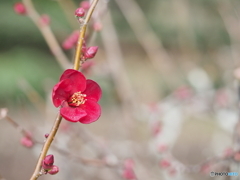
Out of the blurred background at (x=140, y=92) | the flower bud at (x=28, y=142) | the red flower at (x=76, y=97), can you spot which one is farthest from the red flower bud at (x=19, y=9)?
the red flower at (x=76, y=97)

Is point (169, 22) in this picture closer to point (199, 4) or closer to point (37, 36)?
point (199, 4)

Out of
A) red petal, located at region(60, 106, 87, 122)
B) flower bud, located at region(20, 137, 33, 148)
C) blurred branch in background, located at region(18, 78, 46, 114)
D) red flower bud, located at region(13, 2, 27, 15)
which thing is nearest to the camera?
red petal, located at region(60, 106, 87, 122)

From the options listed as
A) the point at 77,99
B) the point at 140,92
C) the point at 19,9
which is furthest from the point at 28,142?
the point at 140,92

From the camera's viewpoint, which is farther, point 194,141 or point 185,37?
point 194,141

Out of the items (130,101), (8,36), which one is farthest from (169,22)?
(130,101)

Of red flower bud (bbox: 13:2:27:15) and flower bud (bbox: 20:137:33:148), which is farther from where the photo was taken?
red flower bud (bbox: 13:2:27:15)

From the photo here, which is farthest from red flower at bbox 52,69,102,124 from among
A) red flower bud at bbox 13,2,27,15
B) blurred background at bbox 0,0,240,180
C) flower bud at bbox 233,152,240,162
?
red flower bud at bbox 13,2,27,15

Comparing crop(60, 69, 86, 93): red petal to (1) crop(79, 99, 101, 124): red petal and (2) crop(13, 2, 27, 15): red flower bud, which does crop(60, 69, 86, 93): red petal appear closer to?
(1) crop(79, 99, 101, 124): red petal
